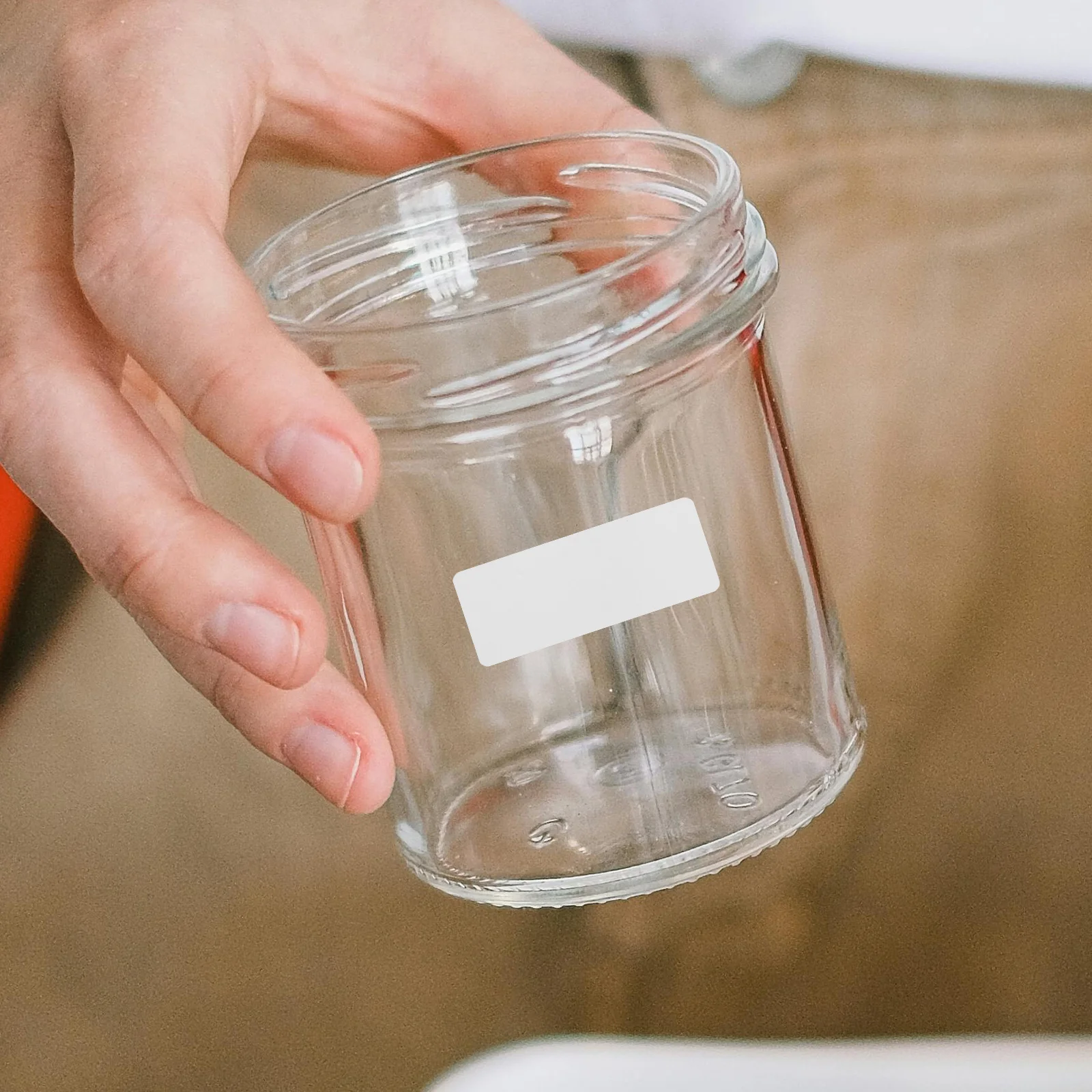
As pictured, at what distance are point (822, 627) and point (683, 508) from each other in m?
0.08

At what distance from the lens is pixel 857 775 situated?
19.6 inches

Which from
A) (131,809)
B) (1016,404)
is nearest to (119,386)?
(131,809)

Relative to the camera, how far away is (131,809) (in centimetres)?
56

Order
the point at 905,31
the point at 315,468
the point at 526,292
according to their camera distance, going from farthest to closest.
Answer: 1. the point at 905,31
2. the point at 526,292
3. the point at 315,468

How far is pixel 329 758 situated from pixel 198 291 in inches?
4.8

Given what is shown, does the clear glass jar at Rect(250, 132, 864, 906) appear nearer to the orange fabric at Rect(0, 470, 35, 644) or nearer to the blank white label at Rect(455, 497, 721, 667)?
the blank white label at Rect(455, 497, 721, 667)

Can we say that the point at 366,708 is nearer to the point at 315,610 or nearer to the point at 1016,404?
the point at 315,610

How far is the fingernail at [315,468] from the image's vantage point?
0.28 m

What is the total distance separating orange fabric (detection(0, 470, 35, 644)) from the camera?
23.7 inches

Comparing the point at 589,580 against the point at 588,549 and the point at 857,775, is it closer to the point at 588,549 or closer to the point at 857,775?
the point at 588,549

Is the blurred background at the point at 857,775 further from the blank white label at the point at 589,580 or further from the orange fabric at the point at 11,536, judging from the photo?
the blank white label at the point at 589,580

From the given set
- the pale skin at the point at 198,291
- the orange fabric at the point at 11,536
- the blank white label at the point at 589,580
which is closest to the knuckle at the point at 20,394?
the pale skin at the point at 198,291

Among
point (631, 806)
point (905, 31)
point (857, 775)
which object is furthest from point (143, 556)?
point (905, 31)

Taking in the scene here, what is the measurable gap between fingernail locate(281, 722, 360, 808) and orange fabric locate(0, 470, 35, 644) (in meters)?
0.30
